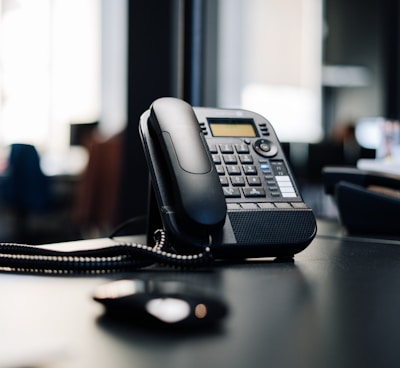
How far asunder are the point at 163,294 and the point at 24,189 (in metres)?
4.17

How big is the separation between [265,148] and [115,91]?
196 inches

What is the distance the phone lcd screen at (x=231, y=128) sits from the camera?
0.74 m

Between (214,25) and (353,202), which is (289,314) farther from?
(214,25)

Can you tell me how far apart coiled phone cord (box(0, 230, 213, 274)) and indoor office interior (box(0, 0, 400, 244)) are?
300 cm

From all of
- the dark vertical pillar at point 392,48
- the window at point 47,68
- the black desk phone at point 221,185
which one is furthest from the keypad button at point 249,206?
the dark vertical pillar at point 392,48

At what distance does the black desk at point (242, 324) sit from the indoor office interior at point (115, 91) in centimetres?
309

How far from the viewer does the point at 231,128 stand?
75cm

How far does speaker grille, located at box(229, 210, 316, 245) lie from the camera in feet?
2.14

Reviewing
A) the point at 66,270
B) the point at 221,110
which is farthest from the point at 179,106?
the point at 66,270

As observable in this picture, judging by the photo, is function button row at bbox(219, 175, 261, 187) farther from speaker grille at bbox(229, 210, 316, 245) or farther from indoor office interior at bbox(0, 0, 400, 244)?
indoor office interior at bbox(0, 0, 400, 244)

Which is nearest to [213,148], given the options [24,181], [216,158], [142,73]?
[216,158]

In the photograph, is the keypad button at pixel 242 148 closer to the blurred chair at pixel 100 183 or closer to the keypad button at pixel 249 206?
the keypad button at pixel 249 206

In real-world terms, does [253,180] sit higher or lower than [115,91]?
lower

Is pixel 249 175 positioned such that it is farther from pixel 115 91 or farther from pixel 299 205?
pixel 115 91
